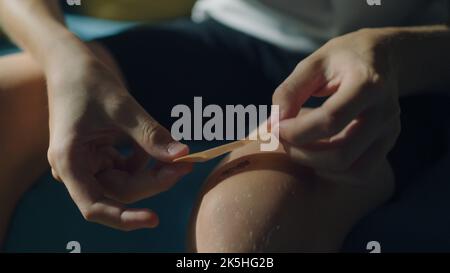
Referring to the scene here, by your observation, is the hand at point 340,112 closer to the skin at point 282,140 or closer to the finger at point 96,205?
the skin at point 282,140

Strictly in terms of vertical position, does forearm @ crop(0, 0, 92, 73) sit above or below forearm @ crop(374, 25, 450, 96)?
above

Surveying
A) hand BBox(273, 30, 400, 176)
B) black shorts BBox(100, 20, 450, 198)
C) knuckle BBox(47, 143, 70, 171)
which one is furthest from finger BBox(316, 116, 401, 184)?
knuckle BBox(47, 143, 70, 171)

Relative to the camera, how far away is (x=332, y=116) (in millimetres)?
556

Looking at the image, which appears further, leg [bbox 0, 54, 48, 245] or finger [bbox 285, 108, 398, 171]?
leg [bbox 0, 54, 48, 245]

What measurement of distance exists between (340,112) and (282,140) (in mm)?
65

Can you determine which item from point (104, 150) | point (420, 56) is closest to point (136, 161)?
point (104, 150)

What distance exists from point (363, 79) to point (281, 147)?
0.11m

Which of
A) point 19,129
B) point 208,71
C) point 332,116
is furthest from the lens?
point 208,71

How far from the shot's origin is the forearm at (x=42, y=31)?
27.0 inches

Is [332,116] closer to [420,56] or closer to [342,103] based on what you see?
[342,103]

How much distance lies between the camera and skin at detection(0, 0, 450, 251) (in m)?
0.58

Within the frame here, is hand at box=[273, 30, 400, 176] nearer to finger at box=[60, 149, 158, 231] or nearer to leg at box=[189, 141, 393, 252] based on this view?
leg at box=[189, 141, 393, 252]
